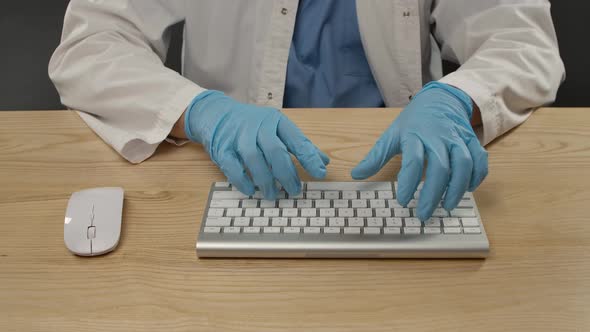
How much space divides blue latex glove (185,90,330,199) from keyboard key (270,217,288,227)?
41 mm

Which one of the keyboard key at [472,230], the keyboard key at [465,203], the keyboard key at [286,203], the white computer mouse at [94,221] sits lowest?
the white computer mouse at [94,221]

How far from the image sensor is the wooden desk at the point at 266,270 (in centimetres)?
56

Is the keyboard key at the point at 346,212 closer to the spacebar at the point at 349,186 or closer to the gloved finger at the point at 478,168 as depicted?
the spacebar at the point at 349,186

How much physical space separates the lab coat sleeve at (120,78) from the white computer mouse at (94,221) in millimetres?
107

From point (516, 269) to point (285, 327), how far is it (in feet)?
0.88

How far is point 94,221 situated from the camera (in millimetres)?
661

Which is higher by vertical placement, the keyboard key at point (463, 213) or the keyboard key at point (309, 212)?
the keyboard key at point (463, 213)

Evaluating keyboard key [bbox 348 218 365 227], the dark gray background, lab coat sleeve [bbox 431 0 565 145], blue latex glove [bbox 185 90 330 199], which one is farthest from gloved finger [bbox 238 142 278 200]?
the dark gray background

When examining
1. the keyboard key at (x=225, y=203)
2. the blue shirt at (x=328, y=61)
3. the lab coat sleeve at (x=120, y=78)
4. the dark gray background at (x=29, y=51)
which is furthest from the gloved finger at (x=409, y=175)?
the dark gray background at (x=29, y=51)

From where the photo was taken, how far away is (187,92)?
0.82 meters

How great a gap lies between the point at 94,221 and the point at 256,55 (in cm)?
52

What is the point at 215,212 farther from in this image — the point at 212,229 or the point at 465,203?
the point at 465,203

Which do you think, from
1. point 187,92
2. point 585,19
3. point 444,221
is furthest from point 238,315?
point 585,19

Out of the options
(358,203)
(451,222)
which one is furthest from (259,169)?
(451,222)
